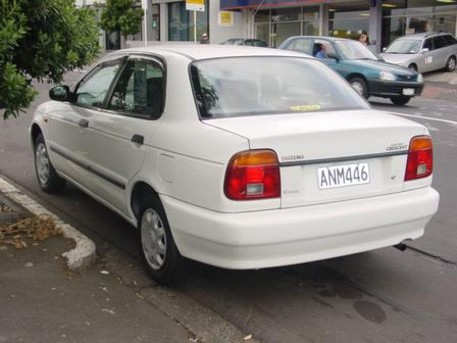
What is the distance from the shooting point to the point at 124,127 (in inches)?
185

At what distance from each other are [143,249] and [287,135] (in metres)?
1.45

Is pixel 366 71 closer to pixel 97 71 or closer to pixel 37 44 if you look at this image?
pixel 97 71

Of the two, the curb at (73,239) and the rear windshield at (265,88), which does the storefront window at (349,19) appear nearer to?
the curb at (73,239)

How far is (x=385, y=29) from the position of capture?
97.3ft

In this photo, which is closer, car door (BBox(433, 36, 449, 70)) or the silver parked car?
the silver parked car

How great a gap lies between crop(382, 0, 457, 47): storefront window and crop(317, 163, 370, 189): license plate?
83.3 feet

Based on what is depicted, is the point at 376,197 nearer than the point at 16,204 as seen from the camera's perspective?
Yes

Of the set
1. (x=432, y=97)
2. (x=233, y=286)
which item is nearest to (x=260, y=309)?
(x=233, y=286)

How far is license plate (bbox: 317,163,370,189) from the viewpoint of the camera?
3.86 meters

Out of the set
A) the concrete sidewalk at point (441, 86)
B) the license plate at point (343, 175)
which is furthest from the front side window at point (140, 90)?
the concrete sidewalk at point (441, 86)

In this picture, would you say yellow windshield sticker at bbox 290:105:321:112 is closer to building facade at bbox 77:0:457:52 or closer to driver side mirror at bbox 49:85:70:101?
driver side mirror at bbox 49:85:70:101

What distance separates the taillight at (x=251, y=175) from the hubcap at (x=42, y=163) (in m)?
3.45

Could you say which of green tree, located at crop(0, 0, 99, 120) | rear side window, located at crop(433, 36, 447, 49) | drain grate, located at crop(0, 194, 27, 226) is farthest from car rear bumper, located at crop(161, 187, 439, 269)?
rear side window, located at crop(433, 36, 447, 49)

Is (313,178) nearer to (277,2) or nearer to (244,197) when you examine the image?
(244,197)
